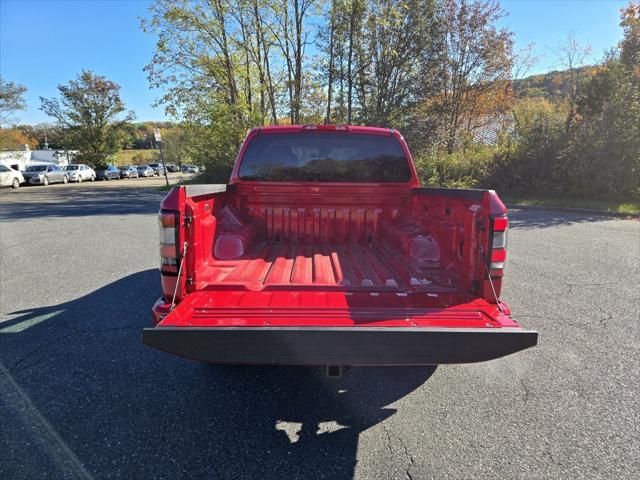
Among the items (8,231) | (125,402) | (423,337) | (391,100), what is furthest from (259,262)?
(391,100)

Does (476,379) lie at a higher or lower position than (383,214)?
lower

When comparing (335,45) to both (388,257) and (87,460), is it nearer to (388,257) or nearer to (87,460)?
(388,257)

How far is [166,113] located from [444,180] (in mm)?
15474

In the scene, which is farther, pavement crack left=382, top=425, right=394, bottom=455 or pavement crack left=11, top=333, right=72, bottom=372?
pavement crack left=11, top=333, right=72, bottom=372

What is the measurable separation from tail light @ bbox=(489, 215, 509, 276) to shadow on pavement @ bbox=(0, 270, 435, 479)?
4.04 ft

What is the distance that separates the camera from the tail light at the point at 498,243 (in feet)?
8.33

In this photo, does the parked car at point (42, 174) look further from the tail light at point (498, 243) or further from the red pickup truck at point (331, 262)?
the tail light at point (498, 243)

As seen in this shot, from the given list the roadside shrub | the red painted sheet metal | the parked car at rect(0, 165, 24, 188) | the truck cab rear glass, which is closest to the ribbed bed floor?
the red painted sheet metal

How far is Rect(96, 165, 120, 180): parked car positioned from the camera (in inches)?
1736

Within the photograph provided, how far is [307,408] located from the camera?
284cm

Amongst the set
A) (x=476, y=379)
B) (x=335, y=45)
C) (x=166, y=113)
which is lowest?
(x=476, y=379)

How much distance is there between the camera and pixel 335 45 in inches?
734

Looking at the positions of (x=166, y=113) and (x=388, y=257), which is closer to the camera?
(x=388, y=257)

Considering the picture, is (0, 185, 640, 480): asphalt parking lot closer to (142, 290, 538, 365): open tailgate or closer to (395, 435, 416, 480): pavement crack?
(395, 435, 416, 480): pavement crack
